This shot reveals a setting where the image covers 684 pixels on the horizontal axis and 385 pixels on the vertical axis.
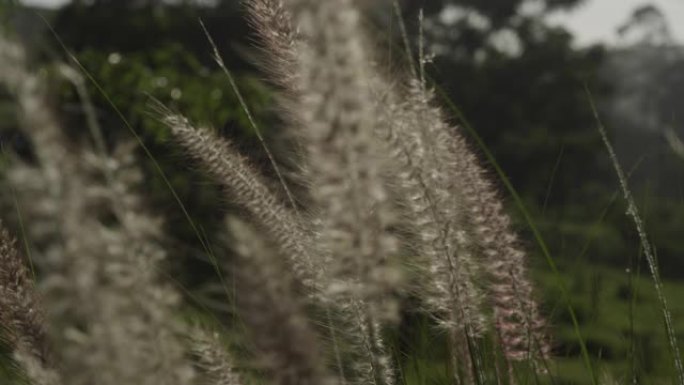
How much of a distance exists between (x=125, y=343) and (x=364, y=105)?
389 mm

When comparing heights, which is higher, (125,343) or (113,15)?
(125,343)

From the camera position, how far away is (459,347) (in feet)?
6.93

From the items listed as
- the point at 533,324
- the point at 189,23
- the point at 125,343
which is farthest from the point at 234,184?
the point at 189,23

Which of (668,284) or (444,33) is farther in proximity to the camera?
(444,33)

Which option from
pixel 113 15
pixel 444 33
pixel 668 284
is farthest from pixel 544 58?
pixel 113 15

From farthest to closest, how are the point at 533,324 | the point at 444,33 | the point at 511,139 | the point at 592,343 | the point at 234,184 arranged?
the point at 444,33
the point at 511,139
the point at 592,343
the point at 533,324
the point at 234,184

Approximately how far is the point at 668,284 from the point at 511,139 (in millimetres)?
5780

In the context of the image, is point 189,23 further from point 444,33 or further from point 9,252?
point 9,252

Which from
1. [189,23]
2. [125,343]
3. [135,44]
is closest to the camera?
[125,343]

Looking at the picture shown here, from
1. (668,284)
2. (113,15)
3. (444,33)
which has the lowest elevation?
(668,284)

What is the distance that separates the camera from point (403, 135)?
5.61 feet

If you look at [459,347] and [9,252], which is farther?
[459,347]

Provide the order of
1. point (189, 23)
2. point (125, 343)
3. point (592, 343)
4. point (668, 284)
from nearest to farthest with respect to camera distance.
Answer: point (125, 343) < point (592, 343) < point (189, 23) < point (668, 284)

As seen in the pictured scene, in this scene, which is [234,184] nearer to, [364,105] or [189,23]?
[364,105]
